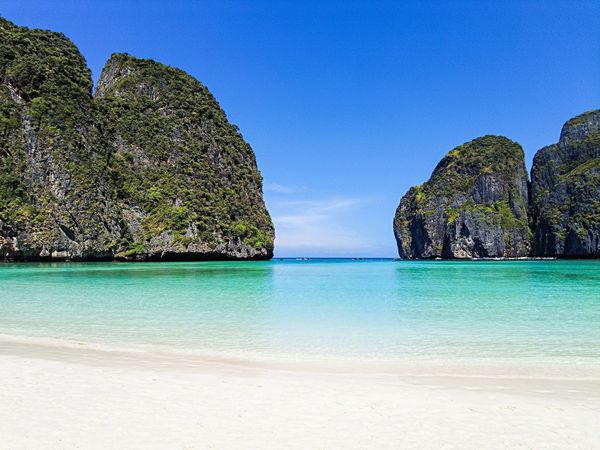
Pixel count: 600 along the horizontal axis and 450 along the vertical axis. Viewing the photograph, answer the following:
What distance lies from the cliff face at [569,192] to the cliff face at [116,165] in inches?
2610

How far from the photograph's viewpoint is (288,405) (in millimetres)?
4344

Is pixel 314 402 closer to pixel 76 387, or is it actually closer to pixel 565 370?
pixel 76 387

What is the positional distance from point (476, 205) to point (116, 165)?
89335mm

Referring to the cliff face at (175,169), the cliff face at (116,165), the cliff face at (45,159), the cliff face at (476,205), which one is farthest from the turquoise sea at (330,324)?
the cliff face at (476,205)

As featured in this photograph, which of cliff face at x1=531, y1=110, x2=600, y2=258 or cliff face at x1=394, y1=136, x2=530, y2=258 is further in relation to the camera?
cliff face at x1=394, y1=136, x2=530, y2=258

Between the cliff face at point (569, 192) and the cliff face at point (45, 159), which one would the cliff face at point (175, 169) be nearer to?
the cliff face at point (45, 159)

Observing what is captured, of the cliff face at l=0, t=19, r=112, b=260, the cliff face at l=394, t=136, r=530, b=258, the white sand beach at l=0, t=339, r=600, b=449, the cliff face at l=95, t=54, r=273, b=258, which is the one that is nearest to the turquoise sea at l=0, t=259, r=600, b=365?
the white sand beach at l=0, t=339, r=600, b=449

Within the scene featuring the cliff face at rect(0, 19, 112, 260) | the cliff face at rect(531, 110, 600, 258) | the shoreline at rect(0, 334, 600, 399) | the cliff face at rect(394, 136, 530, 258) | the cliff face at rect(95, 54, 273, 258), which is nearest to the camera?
the shoreline at rect(0, 334, 600, 399)

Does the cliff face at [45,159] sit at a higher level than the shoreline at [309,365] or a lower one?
higher

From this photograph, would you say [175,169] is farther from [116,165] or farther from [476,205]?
[476,205]

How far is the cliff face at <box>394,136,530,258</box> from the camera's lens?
111 metres

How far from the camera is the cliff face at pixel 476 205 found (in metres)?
111

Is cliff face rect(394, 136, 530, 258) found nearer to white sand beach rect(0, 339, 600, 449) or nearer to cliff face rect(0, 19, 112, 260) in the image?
cliff face rect(0, 19, 112, 260)

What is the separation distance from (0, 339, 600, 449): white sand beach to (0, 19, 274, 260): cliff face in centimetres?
4956
